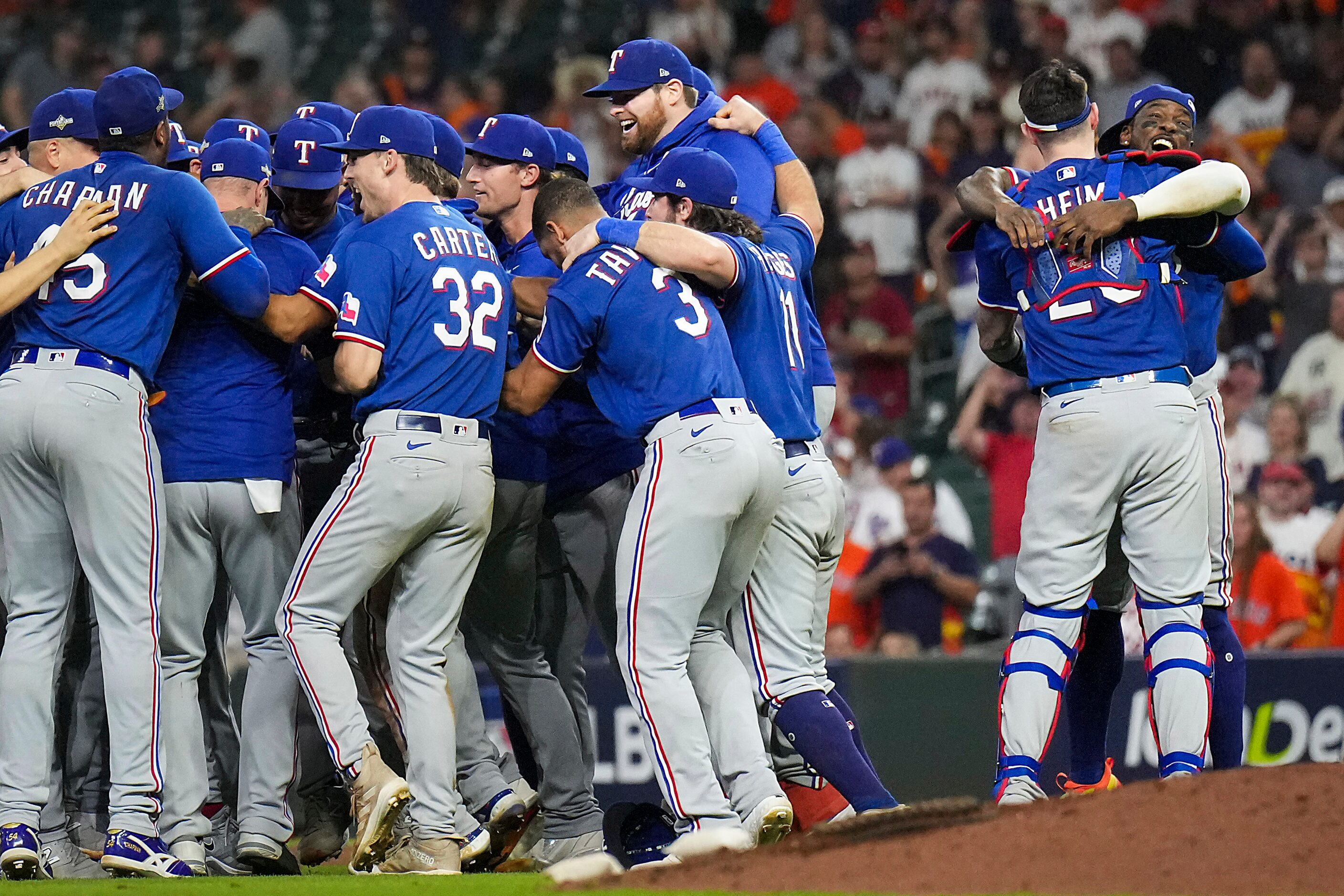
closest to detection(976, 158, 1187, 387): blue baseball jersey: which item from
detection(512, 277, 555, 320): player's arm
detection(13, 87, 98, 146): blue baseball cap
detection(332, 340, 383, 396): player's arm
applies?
detection(512, 277, 555, 320): player's arm

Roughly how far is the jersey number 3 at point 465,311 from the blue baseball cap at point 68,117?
1.40 metres

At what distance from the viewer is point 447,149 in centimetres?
606

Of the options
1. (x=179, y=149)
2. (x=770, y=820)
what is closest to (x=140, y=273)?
(x=179, y=149)

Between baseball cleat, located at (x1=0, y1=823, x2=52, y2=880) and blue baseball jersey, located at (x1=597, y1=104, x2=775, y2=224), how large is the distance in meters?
3.03

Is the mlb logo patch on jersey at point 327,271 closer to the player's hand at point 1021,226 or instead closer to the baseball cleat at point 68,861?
the baseball cleat at point 68,861

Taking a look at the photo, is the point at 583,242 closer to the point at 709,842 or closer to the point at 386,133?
the point at 386,133

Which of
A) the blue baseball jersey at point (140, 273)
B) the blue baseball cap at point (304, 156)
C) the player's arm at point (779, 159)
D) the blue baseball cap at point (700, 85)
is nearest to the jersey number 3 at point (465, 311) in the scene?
the blue baseball jersey at point (140, 273)

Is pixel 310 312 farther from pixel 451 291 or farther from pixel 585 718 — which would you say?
pixel 585 718

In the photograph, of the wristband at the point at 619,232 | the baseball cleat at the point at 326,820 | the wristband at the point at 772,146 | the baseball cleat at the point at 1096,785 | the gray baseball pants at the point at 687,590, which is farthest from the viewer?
the wristband at the point at 772,146

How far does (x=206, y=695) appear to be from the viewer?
20.2ft

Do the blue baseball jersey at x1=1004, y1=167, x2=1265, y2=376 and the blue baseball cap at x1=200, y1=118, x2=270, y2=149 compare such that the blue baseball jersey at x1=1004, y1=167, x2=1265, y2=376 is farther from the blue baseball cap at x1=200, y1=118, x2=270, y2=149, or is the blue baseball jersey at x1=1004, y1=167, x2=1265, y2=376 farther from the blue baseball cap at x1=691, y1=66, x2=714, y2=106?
the blue baseball cap at x1=200, y1=118, x2=270, y2=149

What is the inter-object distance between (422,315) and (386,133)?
695 millimetres

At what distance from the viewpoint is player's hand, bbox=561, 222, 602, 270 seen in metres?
5.52

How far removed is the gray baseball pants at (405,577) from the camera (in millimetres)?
5461
